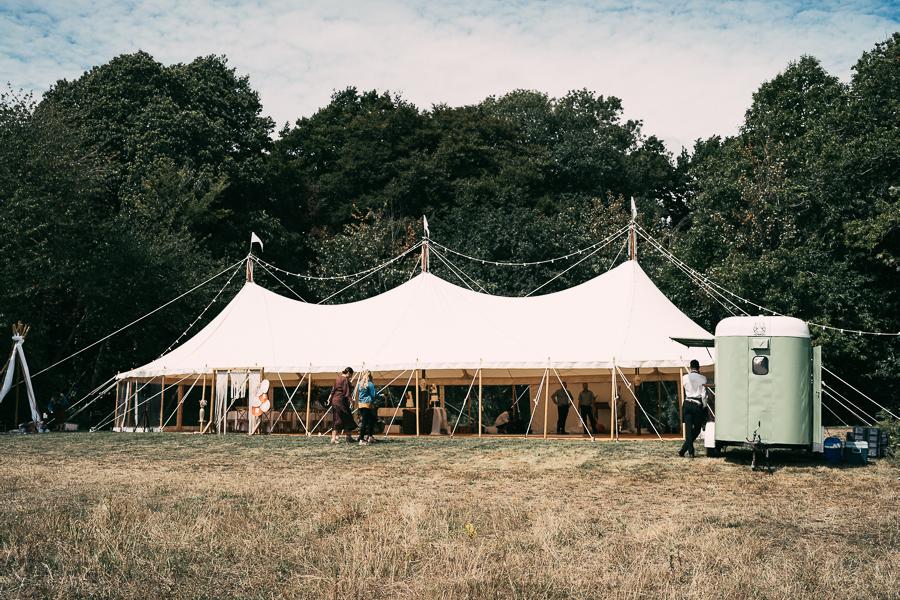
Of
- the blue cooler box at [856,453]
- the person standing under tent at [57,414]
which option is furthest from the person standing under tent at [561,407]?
the person standing under tent at [57,414]

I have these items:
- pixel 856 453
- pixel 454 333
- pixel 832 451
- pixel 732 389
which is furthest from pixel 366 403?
pixel 856 453

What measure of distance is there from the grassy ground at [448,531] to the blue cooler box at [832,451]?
1.86 feet

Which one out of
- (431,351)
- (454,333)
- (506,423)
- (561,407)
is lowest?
(506,423)

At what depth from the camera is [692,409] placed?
11.6 m

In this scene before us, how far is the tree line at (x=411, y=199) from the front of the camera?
22562 millimetres

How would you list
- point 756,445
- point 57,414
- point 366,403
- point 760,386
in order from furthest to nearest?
point 57,414
point 366,403
point 760,386
point 756,445

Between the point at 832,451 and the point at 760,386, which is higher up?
the point at 760,386

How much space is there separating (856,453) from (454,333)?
9.52 meters

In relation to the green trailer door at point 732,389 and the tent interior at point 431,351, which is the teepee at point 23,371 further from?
the green trailer door at point 732,389

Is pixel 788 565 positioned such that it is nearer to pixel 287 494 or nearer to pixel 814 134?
pixel 287 494

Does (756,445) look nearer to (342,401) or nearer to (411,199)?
(342,401)

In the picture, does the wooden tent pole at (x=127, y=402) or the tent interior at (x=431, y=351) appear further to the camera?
the wooden tent pole at (x=127, y=402)

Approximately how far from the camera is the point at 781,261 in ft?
75.5

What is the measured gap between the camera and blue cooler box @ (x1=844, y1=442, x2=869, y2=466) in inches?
422
